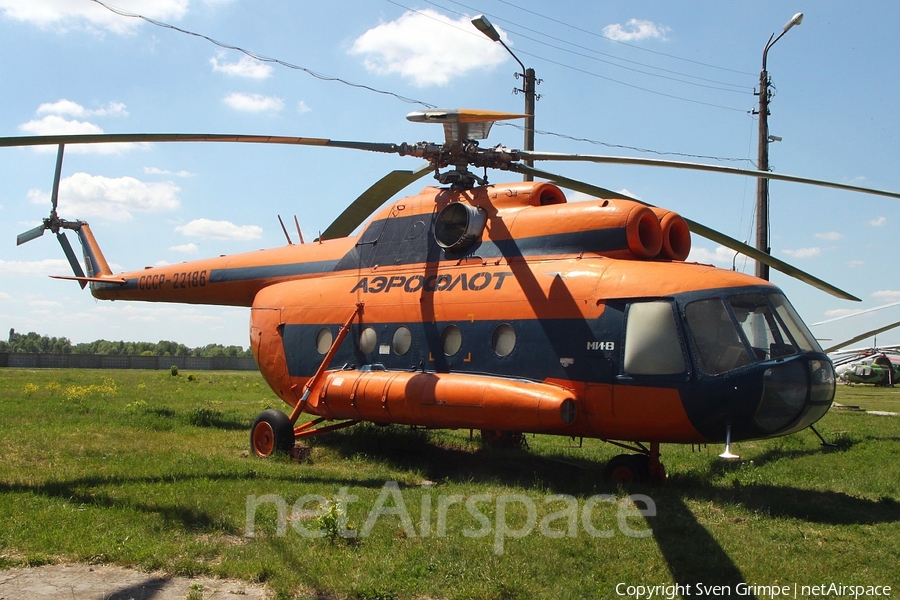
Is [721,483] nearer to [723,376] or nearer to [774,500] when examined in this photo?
[774,500]

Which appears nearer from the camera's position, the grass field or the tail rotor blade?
the grass field

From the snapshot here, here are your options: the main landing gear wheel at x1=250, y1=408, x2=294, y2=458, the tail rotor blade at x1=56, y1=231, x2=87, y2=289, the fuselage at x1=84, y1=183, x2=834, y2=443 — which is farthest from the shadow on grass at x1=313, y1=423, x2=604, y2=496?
the tail rotor blade at x1=56, y1=231, x2=87, y2=289

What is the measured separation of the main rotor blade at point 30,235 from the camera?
17812 mm

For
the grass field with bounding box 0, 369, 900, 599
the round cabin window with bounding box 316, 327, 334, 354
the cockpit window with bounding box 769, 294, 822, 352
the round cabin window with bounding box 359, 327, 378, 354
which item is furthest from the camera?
the round cabin window with bounding box 316, 327, 334, 354

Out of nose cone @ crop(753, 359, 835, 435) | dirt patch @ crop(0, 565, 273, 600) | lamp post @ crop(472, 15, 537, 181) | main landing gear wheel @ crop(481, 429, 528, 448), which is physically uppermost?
lamp post @ crop(472, 15, 537, 181)

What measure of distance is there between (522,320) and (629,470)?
2468mm

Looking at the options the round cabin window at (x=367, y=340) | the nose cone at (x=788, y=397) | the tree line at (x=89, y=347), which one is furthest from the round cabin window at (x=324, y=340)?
the tree line at (x=89, y=347)

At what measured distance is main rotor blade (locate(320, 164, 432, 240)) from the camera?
40.5 ft

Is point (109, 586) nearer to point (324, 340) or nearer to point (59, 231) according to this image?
point (324, 340)

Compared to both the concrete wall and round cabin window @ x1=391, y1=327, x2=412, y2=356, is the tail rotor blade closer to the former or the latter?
round cabin window @ x1=391, y1=327, x2=412, y2=356

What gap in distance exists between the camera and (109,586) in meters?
6.24

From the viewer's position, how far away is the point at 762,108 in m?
19.7

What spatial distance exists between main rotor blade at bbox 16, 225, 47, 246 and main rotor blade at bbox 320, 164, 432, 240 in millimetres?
8248

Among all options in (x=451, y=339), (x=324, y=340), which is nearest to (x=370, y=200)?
(x=324, y=340)
